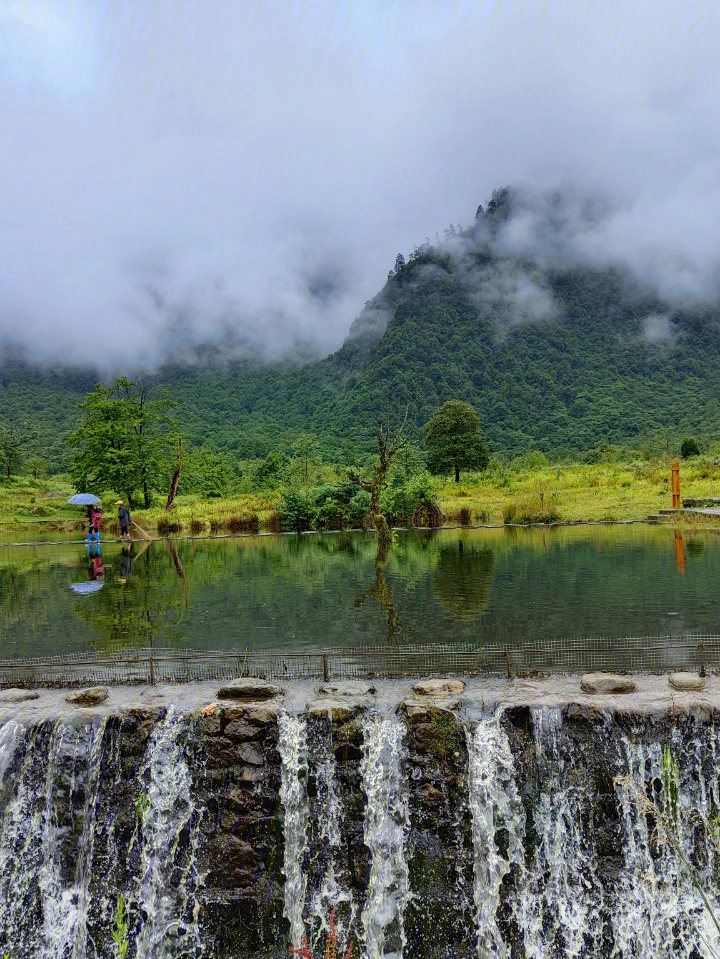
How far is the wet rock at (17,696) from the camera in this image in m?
6.93

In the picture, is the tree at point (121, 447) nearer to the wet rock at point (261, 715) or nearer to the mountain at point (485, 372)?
the mountain at point (485, 372)

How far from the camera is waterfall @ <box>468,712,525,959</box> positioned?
5855mm

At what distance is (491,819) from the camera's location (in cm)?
603

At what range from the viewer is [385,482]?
83.8ft

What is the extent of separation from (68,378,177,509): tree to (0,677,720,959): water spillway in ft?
91.8

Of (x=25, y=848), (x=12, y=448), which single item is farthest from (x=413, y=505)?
(x=12, y=448)

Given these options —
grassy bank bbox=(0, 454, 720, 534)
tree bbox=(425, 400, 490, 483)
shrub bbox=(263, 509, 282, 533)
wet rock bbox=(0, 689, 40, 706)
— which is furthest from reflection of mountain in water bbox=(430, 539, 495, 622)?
tree bbox=(425, 400, 490, 483)

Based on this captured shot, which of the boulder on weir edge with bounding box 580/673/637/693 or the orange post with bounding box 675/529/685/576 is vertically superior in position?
the orange post with bounding box 675/529/685/576

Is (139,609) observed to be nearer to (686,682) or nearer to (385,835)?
(385,835)

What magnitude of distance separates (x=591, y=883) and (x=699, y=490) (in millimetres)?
24214

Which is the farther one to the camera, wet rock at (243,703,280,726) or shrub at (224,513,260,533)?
shrub at (224,513,260,533)

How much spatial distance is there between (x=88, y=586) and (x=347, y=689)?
8571 mm

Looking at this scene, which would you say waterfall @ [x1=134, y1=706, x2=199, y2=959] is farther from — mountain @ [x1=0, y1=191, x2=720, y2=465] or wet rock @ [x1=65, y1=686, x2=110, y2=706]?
mountain @ [x1=0, y1=191, x2=720, y2=465]

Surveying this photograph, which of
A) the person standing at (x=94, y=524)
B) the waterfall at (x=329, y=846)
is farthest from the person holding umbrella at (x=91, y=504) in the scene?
the waterfall at (x=329, y=846)
